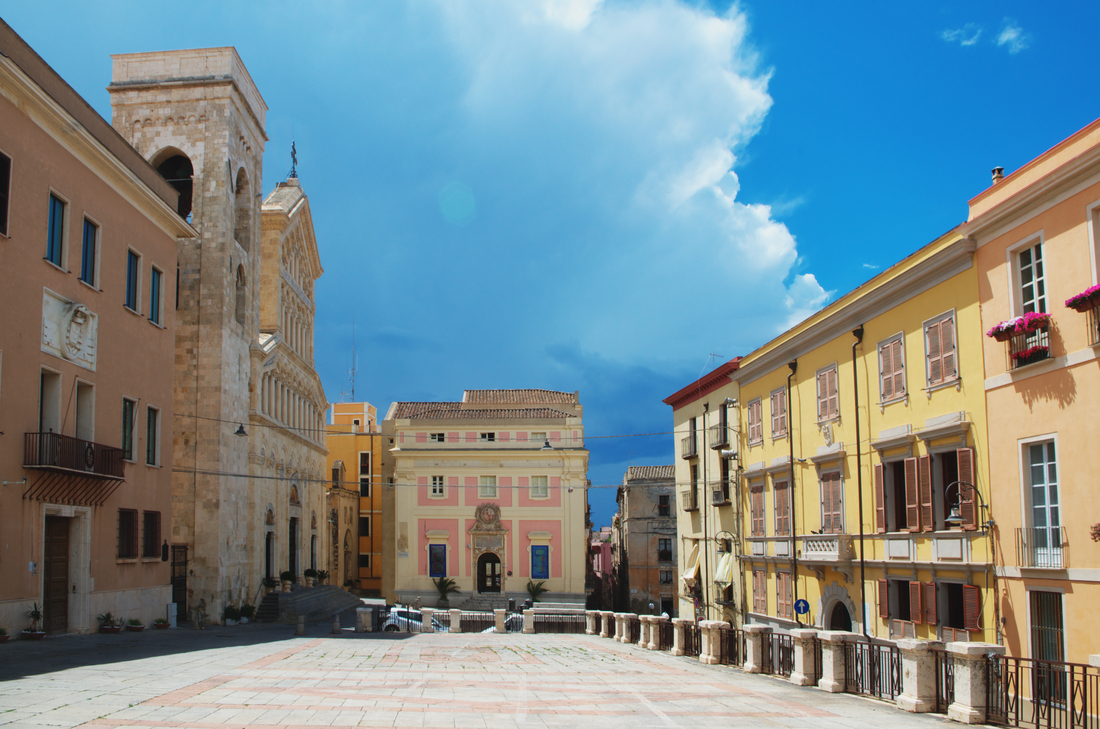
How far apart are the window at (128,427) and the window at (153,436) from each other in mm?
1077

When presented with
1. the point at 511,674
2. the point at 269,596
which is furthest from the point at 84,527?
the point at 269,596

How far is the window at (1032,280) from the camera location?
56.3 ft

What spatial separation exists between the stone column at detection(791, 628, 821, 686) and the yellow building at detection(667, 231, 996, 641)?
397 centimetres

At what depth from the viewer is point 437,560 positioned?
182 feet

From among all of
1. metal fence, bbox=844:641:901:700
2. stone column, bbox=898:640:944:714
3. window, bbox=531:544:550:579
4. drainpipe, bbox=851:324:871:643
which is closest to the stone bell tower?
window, bbox=531:544:550:579

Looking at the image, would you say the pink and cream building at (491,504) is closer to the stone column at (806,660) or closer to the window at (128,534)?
the window at (128,534)

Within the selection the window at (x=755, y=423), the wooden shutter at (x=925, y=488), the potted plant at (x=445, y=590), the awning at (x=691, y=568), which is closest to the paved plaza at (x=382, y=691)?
the wooden shutter at (x=925, y=488)

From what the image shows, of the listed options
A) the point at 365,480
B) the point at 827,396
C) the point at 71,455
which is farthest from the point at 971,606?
the point at 365,480

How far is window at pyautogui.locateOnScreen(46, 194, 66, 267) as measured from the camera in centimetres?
2214

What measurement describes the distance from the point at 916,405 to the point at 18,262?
20.5m

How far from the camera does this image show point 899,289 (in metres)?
22.0

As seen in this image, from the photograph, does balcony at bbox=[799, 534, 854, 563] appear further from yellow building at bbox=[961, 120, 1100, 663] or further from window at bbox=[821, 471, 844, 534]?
yellow building at bbox=[961, 120, 1100, 663]

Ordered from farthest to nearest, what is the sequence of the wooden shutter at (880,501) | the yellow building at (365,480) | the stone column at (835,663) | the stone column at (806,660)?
1. the yellow building at (365,480)
2. the wooden shutter at (880,501)
3. the stone column at (806,660)
4. the stone column at (835,663)

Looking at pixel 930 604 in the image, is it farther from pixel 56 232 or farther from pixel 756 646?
pixel 56 232
